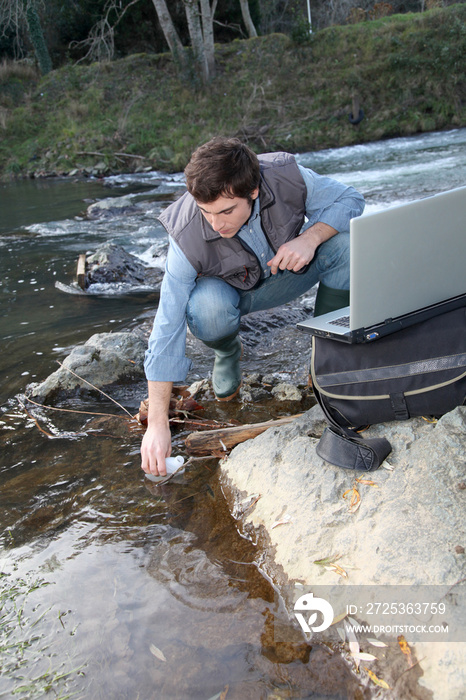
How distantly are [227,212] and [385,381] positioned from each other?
38.7 inches

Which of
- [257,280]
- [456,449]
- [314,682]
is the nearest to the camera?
[314,682]

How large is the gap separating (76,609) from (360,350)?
1.35 meters

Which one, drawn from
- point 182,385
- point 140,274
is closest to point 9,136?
point 140,274

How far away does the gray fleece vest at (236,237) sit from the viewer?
251 centimetres

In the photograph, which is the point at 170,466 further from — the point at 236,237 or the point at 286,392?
the point at 236,237

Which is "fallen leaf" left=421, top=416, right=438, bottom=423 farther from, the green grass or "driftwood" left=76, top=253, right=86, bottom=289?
"driftwood" left=76, top=253, right=86, bottom=289

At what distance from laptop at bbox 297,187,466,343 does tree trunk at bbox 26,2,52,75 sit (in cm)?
2348

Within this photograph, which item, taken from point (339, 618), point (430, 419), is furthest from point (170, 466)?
point (430, 419)

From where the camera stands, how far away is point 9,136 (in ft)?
63.3

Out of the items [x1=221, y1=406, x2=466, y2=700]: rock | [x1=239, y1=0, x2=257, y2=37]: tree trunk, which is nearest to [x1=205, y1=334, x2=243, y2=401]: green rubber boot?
[x1=221, y1=406, x2=466, y2=700]: rock

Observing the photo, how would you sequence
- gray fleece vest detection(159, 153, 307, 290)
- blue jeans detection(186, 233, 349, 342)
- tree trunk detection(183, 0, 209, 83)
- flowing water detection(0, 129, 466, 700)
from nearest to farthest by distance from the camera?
1. flowing water detection(0, 129, 466, 700)
2. gray fleece vest detection(159, 153, 307, 290)
3. blue jeans detection(186, 233, 349, 342)
4. tree trunk detection(183, 0, 209, 83)

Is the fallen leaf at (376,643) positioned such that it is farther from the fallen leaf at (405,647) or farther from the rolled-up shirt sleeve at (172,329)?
the rolled-up shirt sleeve at (172,329)

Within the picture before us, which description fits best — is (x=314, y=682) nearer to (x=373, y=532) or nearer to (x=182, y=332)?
(x=373, y=532)

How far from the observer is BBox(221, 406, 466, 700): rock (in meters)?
1.58
